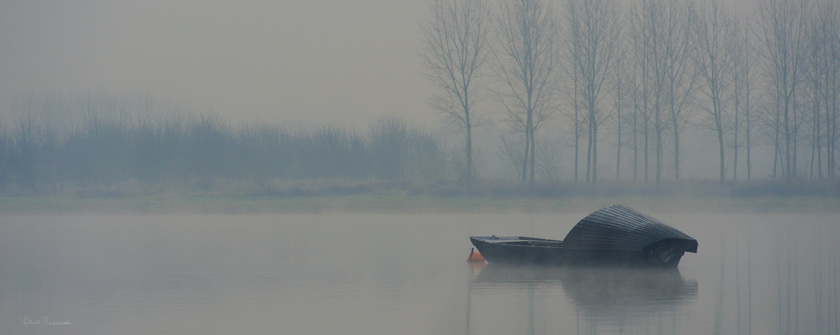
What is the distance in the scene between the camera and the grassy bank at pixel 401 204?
118 feet

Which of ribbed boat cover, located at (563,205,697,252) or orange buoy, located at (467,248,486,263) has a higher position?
ribbed boat cover, located at (563,205,697,252)

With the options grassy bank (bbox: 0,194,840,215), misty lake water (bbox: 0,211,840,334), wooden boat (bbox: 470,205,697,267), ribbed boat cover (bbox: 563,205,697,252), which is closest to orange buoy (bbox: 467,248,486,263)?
misty lake water (bbox: 0,211,840,334)

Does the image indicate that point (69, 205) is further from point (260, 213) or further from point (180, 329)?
point (180, 329)

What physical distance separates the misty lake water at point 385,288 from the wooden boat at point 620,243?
32cm

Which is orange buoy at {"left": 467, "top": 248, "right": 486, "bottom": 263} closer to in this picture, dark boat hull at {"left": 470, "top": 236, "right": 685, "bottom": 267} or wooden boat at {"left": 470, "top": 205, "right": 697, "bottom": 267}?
dark boat hull at {"left": 470, "top": 236, "right": 685, "bottom": 267}

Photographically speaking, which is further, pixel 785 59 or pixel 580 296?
pixel 785 59

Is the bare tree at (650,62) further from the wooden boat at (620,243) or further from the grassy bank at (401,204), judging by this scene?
the wooden boat at (620,243)

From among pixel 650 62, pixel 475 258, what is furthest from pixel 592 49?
pixel 475 258

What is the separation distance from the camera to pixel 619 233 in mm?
14422

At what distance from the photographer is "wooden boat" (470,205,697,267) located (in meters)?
14.3

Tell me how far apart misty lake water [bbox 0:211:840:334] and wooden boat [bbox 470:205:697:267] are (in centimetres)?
32

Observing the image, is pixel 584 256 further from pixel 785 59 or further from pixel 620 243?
pixel 785 59

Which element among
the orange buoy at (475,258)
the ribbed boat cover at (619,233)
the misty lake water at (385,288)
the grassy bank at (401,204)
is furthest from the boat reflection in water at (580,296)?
the grassy bank at (401,204)

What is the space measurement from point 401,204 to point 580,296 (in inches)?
1010
